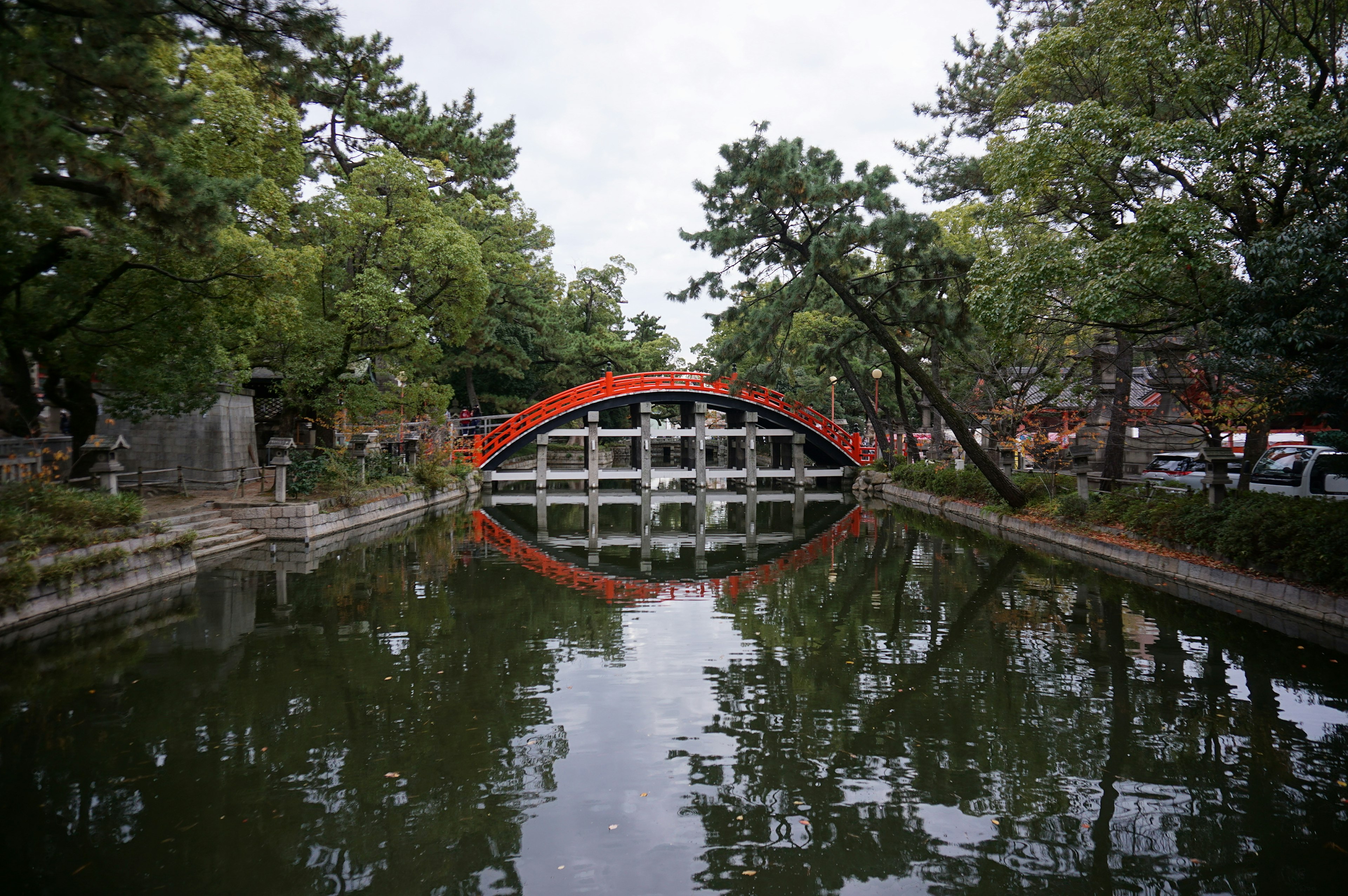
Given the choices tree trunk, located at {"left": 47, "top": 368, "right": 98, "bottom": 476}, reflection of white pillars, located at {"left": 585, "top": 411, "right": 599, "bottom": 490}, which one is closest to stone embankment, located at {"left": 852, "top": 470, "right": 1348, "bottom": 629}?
reflection of white pillars, located at {"left": 585, "top": 411, "right": 599, "bottom": 490}

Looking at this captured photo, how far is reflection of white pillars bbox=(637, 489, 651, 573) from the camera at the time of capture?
14570 mm

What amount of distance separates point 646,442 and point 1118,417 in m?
18.1

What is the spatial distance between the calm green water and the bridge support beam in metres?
19.6

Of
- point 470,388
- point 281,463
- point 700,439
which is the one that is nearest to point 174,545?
point 281,463

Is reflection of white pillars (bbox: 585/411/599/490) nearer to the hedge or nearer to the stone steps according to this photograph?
the stone steps

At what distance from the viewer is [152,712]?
6.32m

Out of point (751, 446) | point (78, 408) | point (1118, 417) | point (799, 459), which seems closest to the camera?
point (78, 408)

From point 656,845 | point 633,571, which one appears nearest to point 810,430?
point 633,571

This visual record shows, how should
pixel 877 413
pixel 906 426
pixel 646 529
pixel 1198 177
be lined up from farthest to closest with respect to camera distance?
pixel 877 413
pixel 906 426
pixel 646 529
pixel 1198 177

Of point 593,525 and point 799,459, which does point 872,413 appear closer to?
point 799,459

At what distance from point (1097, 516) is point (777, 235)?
8.54m

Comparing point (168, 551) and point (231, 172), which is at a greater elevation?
point (231, 172)

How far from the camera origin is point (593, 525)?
2066 centimetres

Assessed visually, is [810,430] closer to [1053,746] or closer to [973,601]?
[973,601]
